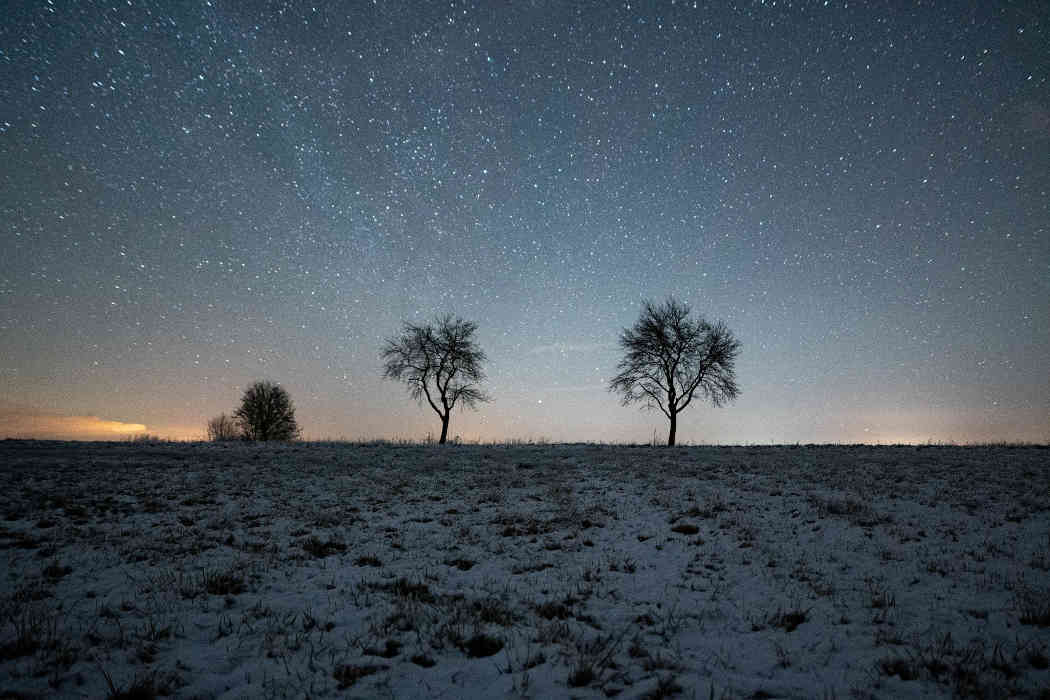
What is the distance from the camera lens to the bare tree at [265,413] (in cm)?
5638

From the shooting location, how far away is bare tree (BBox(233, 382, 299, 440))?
185ft

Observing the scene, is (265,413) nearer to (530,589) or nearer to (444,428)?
(444,428)

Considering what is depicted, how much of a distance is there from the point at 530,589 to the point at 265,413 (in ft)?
195

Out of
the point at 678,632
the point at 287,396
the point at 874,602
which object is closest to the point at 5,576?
the point at 678,632

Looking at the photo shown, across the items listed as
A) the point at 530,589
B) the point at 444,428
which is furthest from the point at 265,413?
→ the point at 530,589

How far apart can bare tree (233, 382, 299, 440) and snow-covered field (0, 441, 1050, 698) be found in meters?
45.9

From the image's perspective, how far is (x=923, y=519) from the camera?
10.0 metres

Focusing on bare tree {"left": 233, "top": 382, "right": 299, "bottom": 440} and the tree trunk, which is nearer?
the tree trunk

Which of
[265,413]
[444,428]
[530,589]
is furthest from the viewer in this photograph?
[265,413]

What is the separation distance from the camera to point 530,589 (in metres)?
7.02

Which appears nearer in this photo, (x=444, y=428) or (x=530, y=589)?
(x=530, y=589)

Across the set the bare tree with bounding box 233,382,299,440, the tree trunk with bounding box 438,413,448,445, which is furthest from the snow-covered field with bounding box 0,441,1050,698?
the bare tree with bounding box 233,382,299,440

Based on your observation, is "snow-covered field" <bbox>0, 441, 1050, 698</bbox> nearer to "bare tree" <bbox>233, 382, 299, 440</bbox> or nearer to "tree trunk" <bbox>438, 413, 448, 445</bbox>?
"tree trunk" <bbox>438, 413, 448, 445</bbox>

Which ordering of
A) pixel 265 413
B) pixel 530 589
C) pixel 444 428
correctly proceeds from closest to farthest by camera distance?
pixel 530 589
pixel 444 428
pixel 265 413
